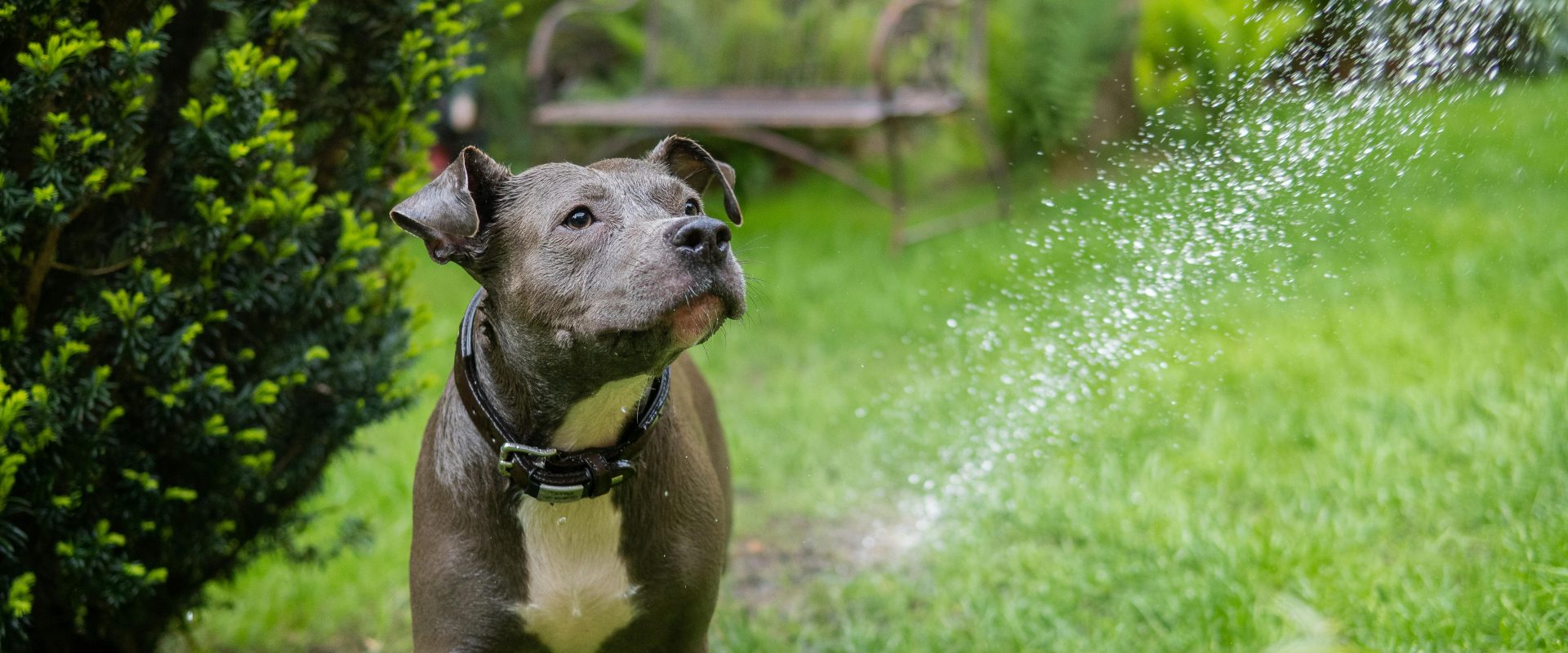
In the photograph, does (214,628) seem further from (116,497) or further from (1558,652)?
(1558,652)

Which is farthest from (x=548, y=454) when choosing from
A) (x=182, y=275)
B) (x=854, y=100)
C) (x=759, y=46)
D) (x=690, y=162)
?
(x=759, y=46)

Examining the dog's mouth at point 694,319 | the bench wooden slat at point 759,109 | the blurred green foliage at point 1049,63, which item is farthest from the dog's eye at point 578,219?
the blurred green foliage at point 1049,63

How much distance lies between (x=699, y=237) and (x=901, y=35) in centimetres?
651

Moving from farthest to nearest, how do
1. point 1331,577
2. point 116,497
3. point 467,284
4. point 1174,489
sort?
1. point 467,284
2. point 1174,489
3. point 1331,577
4. point 116,497

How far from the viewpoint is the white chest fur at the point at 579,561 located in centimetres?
240

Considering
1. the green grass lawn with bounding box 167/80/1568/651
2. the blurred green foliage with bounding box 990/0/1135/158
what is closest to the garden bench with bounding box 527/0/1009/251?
the blurred green foliage with bounding box 990/0/1135/158

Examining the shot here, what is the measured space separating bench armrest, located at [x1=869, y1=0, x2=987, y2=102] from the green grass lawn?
46.5 inches

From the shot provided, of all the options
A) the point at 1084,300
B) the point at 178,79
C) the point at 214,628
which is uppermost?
the point at 178,79

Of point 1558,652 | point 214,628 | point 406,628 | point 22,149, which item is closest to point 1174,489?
point 1558,652

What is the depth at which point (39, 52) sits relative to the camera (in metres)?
2.47

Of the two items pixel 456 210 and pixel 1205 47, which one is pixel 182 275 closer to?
pixel 456 210

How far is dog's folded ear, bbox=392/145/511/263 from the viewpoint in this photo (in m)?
2.23

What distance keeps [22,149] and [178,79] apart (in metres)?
0.44

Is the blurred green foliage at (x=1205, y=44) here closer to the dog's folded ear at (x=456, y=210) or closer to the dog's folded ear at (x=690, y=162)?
the dog's folded ear at (x=690, y=162)
